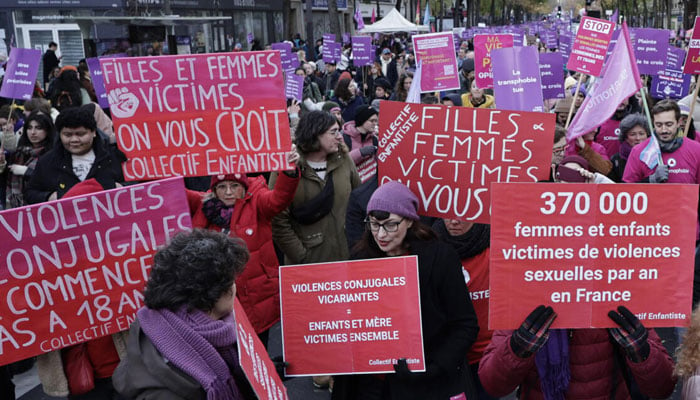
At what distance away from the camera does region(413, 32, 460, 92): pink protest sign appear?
32.1 feet

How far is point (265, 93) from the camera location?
4508 millimetres

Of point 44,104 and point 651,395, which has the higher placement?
point 44,104

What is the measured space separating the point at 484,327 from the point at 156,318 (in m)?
1.90

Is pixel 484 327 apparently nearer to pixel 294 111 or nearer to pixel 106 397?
pixel 106 397

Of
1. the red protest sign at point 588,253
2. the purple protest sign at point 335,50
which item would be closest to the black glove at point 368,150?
the red protest sign at point 588,253

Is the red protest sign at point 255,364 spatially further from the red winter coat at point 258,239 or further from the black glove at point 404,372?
the red winter coat at point 258,239

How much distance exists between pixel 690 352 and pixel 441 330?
103cm

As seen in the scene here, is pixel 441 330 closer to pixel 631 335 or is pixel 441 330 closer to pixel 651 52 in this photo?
pixel 631 335

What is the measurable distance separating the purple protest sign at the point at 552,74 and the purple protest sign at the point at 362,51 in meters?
7.13

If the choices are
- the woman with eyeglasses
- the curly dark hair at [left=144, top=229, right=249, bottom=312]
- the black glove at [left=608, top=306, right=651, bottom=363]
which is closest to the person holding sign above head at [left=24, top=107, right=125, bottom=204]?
the woman with eyeglasses

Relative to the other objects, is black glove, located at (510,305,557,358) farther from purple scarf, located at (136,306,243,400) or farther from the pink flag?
the pink flag

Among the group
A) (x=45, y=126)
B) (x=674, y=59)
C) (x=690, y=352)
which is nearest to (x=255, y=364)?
(x=690, y=352)

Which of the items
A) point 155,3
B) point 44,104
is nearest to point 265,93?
point 44,104

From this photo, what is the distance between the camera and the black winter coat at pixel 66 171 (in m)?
4.59
